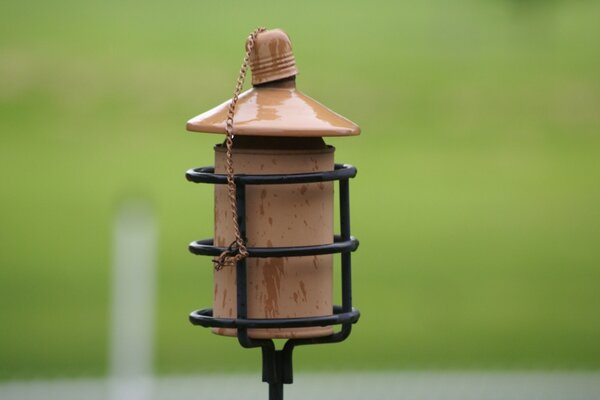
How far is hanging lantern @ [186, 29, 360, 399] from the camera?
174 centimetres

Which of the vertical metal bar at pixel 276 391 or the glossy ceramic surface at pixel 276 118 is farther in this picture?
the vertical metal bar at pixel 276 391

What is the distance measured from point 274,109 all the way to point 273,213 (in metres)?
0.15

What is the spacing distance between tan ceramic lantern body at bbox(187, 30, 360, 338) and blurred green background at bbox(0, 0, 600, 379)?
150 inches

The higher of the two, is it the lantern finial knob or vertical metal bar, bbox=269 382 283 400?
the lantern finial knob

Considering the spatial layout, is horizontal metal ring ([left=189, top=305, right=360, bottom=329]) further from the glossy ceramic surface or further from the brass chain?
the glossy ceramic surface

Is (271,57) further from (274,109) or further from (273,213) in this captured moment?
(273,213)

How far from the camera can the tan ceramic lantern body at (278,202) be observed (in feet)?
5.81
